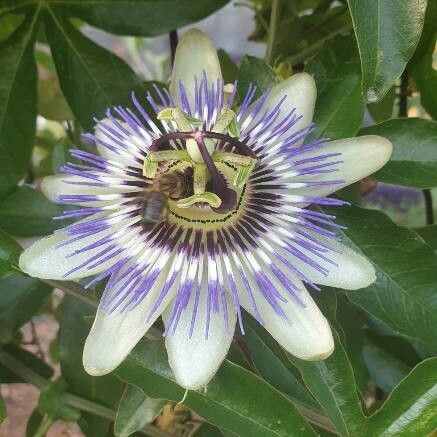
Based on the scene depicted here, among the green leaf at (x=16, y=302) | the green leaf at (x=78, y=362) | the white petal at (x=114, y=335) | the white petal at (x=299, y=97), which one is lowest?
the green leaf at (x=78, y=362)

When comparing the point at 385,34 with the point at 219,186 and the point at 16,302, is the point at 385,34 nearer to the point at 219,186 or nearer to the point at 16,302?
the point at 219,186

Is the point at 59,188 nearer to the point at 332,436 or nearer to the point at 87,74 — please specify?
the point at 87,74

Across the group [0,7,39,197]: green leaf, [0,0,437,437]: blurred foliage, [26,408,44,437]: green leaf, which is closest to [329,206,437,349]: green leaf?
[0,0,437,437]: blurred foliage

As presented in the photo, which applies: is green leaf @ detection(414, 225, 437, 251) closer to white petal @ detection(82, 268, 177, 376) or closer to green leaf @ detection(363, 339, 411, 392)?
green leaf @ detection(363, 339, 411, 392)

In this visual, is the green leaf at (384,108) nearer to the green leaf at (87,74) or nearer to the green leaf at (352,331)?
the green leaf at (352,331)

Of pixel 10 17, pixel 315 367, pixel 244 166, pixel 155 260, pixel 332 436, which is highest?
pixel 10 17

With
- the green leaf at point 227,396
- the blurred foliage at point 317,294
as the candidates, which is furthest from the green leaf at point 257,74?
the green leaf at point 227,396

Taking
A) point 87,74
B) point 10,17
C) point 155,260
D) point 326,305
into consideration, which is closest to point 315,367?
point 326,305

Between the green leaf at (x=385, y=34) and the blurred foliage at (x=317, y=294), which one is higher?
the green leaf at (x=385, y=34)
